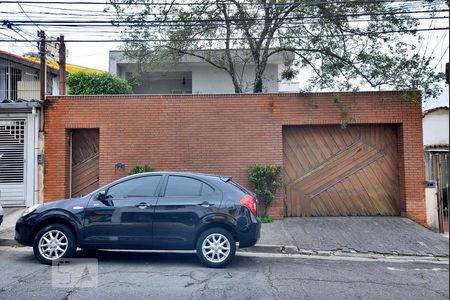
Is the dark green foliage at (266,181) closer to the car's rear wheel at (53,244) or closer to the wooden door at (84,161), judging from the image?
the wooden door at (84,161)

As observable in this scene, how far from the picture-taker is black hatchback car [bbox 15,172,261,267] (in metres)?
6.81

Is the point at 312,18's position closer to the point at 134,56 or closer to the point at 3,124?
the point at 134,56

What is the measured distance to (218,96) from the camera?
11438mm

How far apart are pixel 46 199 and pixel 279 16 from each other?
8.60 metres

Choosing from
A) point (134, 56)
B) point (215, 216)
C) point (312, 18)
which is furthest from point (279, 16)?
point (215, 216)

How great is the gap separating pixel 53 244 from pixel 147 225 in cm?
163

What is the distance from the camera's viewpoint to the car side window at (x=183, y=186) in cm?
702

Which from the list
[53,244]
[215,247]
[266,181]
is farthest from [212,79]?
[53,244]

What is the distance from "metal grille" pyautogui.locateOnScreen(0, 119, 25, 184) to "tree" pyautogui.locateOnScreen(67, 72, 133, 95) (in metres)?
2.96

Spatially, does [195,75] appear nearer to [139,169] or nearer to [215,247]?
[139,169]

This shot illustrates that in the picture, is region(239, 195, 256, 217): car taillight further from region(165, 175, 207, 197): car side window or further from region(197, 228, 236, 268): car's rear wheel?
region(165, 175, 207, 197): car side window

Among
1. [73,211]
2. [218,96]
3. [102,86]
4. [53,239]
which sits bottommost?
[53,239]

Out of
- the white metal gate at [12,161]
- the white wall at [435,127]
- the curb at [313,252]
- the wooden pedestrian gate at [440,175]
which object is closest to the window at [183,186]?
the curb at [313,252]

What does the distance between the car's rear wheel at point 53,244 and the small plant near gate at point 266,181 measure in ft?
17.4
